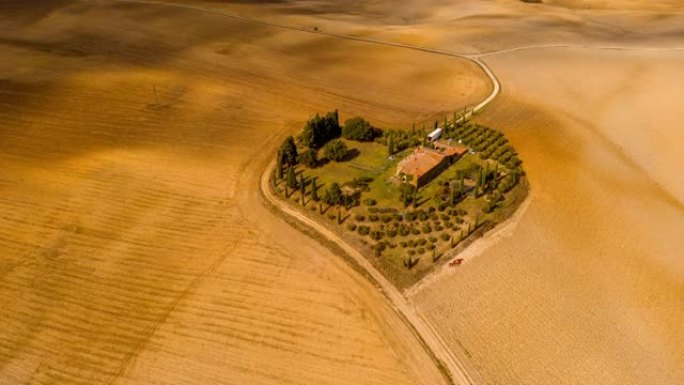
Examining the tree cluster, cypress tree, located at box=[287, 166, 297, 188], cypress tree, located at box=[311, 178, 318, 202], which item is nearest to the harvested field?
cypress tree, located at box=[311, 178, 318, 202]

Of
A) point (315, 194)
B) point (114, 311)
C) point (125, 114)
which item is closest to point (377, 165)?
point (315, 194)

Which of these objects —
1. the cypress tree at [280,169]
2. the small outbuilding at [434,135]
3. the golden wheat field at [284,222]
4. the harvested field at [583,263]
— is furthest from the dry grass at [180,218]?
the small outbuilding at [434,135]

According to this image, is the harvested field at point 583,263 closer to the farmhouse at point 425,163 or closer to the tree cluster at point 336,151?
the farmhouse at point 425,163

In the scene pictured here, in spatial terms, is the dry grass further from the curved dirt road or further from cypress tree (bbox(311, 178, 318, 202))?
cypress tree (bbox(311, 178, 318, 202))

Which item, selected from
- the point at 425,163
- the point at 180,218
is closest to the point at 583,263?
the point at 425,163

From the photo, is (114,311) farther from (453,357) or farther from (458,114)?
(458,114)

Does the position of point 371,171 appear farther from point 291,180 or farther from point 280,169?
point 280,169
